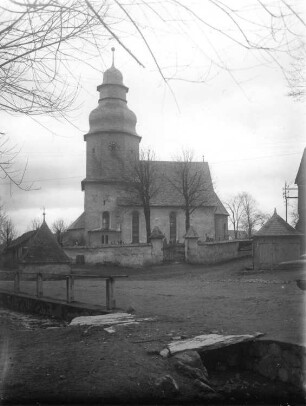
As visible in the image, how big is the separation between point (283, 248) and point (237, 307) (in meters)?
18.1

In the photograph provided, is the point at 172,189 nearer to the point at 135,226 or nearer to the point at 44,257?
the point at 135,226

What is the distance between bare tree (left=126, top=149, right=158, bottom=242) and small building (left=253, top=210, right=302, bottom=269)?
15.7m

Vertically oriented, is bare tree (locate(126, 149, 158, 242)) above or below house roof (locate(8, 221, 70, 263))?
above

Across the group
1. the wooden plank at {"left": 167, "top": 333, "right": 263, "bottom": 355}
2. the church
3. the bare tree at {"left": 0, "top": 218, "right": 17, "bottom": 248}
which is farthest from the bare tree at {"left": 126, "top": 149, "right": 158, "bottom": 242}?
the wooden plank at {"left": 167, "top": 333, "right": 263, "bottom": 355}

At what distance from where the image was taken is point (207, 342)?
20.8 feet

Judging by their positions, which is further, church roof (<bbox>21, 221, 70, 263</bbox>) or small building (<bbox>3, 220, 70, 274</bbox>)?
church roof (<bbox>21, 221, 70, 263</bbox>)

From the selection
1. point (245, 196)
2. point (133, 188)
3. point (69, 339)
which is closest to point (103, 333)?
point (69, 339)

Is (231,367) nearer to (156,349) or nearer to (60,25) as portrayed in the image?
(156,349)

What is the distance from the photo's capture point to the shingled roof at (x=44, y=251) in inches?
1158

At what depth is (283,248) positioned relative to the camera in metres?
27.8

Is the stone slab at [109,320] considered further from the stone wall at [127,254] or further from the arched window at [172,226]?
the arched window at [172,226]

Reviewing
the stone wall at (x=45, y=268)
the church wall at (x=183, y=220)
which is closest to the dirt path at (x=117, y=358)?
the stone wall at (x=45, y=268)

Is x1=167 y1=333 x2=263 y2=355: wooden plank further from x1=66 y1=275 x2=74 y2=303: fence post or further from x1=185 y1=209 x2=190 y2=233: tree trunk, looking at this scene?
x1=185 y1=209 x2=190 y2=233: tree trunk

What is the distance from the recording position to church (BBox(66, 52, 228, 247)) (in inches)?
1861
